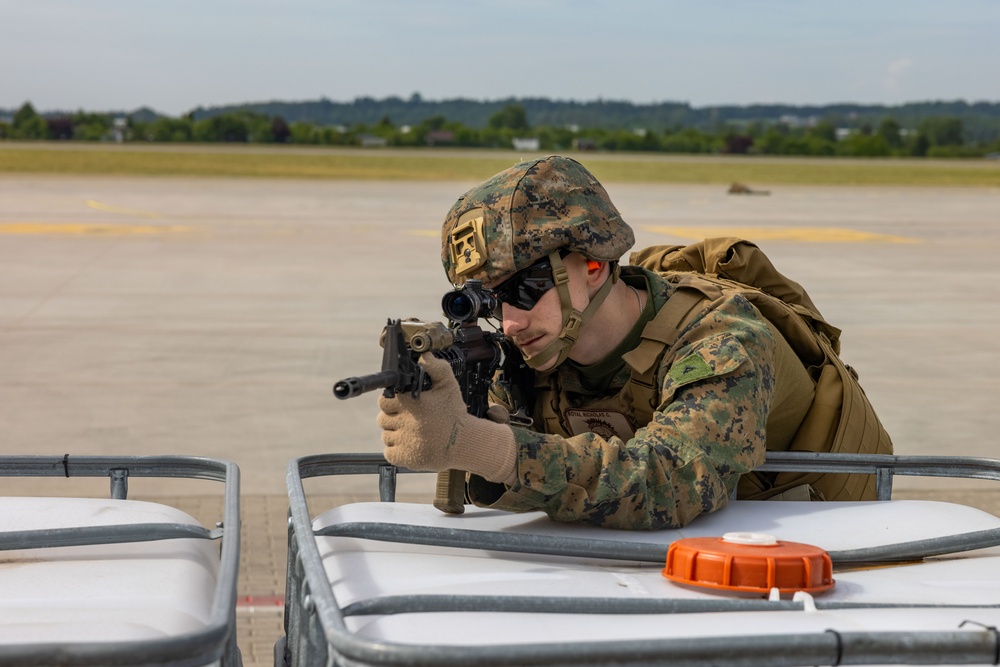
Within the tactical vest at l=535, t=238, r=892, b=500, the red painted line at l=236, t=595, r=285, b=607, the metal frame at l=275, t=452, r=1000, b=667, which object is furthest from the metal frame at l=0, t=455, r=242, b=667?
the red painted line at l=236, t=595, r=285, b=607

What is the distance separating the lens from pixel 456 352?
2.92 m

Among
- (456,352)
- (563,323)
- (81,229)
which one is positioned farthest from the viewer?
(81,229)

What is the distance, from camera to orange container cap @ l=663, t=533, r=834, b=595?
2.49 meters

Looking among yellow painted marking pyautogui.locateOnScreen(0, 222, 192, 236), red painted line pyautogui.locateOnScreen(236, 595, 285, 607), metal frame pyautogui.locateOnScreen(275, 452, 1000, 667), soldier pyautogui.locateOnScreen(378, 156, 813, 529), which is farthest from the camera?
yellow painted marking pyautogui.locateOnScreen(0, 222, 192, 236)

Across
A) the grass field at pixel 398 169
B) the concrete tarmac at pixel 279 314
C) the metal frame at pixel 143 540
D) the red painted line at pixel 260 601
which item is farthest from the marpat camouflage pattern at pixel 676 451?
the grass field at pixel 398 169

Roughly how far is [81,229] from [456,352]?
25439mm

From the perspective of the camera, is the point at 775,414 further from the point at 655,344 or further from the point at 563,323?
Answer: the point at 563,323

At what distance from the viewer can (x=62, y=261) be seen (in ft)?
66.8

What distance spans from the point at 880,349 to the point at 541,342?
1087 centimetres

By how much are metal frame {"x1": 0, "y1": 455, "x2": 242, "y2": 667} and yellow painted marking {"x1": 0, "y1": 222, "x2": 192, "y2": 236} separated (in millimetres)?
23342

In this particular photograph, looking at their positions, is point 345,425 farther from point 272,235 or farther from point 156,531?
point 272,235

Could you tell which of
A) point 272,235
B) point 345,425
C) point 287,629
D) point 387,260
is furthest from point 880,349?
point 272,235

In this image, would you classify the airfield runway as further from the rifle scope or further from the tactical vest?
the rifle scope

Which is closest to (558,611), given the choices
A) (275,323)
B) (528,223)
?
(528,223)
